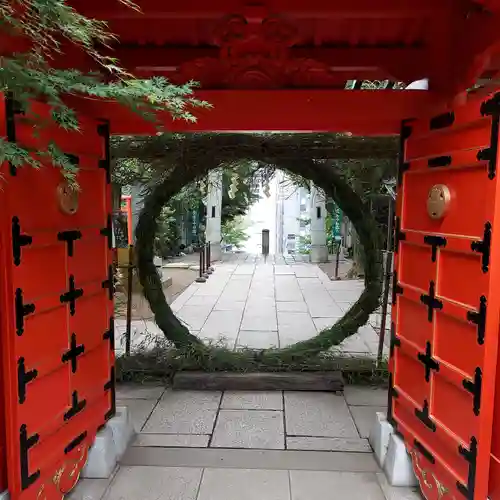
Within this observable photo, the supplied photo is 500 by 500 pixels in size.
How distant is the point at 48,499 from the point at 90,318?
3.41ft

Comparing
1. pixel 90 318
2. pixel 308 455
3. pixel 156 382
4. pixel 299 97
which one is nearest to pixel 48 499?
pixel 90 318

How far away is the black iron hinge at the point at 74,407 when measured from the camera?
2.63 meters

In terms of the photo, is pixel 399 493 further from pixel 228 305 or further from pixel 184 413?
pixel 228 305

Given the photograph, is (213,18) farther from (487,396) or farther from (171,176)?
(487,396)

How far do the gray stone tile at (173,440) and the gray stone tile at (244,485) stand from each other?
0.39 meters

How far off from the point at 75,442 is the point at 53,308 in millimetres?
874

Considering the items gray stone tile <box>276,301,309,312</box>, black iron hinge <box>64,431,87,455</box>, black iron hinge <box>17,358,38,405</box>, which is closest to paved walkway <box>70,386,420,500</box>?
black iron hinge <box>64,431,87,455</box>

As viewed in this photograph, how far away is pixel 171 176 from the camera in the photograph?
4.45 m

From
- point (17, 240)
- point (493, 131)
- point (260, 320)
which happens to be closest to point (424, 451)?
point (493, 131)

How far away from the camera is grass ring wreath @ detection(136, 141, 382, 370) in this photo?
4383mm

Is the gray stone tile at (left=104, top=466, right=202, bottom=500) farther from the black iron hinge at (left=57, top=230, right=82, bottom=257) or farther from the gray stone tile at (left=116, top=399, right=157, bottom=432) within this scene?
the black iron hinge at (left=57, top=230, right=82, bottom=257)

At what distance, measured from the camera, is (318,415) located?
3.84 m

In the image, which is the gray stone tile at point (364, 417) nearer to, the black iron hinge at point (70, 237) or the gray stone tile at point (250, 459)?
the gray stone tile at point (250, 459)

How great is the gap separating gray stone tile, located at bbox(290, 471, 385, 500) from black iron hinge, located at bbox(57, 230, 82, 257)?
2024mm
